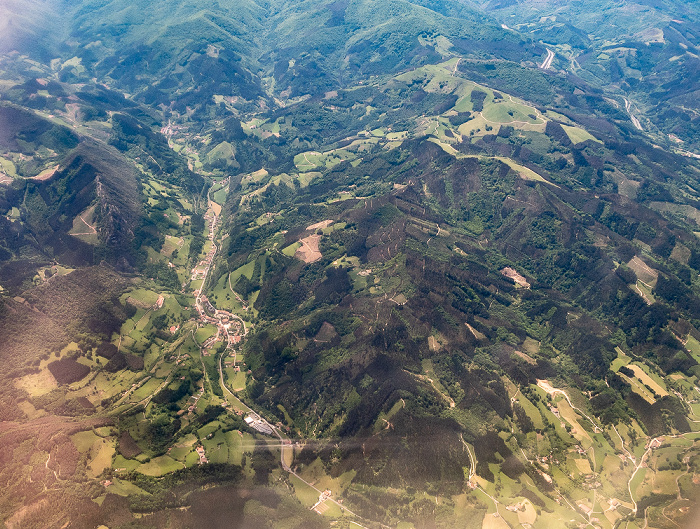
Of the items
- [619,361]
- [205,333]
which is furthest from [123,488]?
[619,361]

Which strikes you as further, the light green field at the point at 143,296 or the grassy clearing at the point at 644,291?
the light green field at the point at 143,296

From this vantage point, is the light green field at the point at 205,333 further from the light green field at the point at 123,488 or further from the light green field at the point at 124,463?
the light green field at the point at 123,488

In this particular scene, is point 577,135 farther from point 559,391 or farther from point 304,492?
point 304,492

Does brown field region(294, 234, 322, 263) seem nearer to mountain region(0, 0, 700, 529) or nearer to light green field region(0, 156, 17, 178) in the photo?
mountain region(0, 0, 700, 529)

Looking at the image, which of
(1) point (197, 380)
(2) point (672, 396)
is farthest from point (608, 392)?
(1) point (197, 380)

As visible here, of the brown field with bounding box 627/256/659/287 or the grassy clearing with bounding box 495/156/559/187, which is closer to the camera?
the brown field with bounding box 627/256/659/287

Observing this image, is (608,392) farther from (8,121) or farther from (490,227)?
(8,121)

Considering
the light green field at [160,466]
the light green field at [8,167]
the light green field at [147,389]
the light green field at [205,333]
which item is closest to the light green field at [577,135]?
the light green field at [205,333]

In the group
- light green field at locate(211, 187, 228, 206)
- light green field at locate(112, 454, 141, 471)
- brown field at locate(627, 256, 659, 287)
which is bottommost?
light green field at locate(211, 187, 228, 206)

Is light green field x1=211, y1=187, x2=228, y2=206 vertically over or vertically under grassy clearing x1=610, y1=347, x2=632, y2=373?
under

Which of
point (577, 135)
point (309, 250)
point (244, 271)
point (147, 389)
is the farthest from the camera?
point (577, 135)

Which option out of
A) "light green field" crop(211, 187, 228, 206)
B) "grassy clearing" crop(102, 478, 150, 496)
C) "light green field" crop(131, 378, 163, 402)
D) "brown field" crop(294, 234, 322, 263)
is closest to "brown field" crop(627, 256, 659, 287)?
A: "brown field" crop(294, 234, 322, 263)
